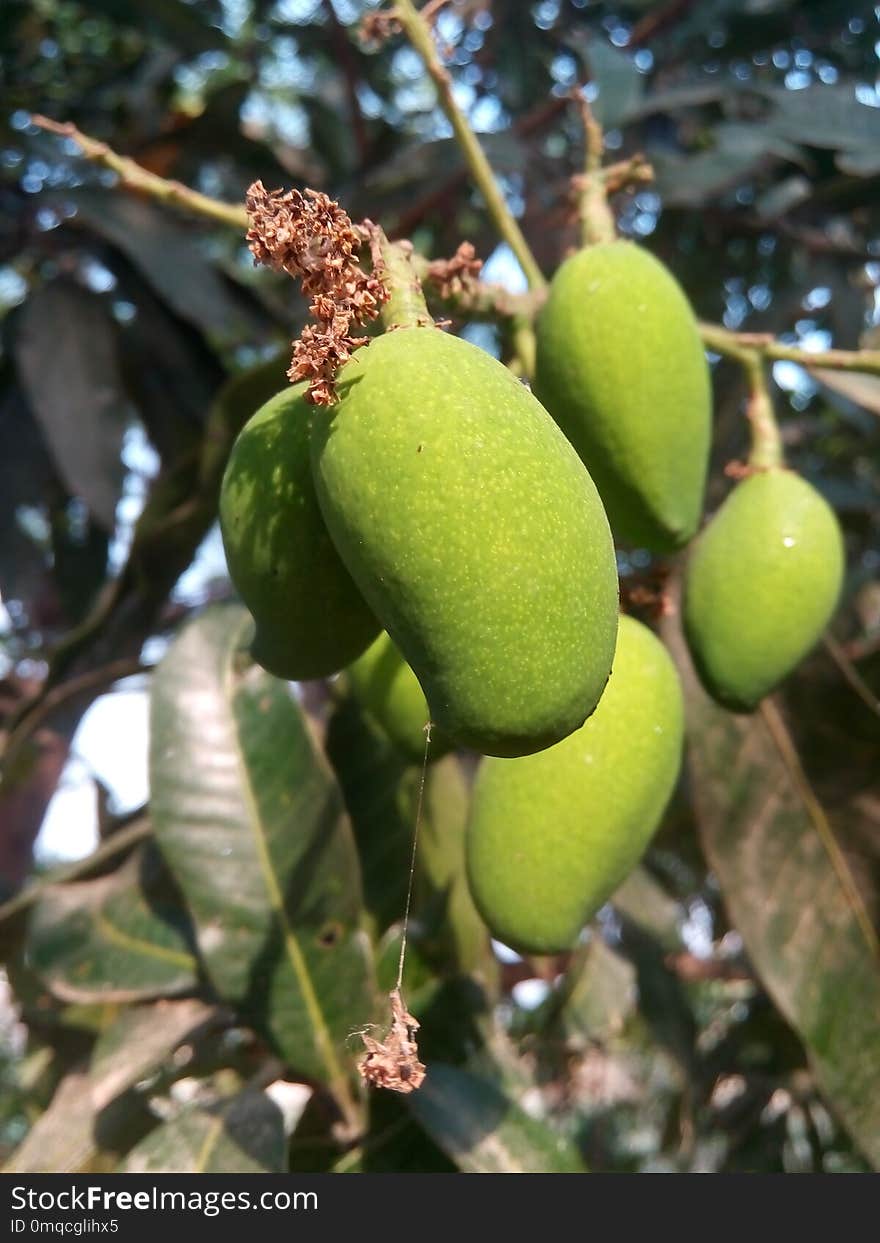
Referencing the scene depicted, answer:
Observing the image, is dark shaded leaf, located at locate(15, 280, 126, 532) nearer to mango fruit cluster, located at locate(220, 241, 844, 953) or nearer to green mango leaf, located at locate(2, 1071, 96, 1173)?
green mango leaf, located at locate(2, 1071, 96, 1173)

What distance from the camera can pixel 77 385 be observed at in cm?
211

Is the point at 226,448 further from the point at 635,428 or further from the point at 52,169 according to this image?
the point at 52,169

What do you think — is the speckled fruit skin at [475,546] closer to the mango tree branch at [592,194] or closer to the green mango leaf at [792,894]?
the mango tree branch at [592,194]

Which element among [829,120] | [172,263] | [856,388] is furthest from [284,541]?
[829,120]

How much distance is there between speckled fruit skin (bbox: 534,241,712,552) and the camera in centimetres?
96

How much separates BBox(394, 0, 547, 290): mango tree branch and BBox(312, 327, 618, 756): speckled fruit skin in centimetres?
47

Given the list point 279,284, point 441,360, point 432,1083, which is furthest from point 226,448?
point 279,284

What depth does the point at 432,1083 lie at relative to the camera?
1.26m

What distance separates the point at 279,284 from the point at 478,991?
2032 millimetres

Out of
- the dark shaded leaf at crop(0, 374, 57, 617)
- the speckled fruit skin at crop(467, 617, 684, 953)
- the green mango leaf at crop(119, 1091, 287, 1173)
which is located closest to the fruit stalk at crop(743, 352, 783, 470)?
the speckled fruit skin at crop(467, 617, 684, 953)

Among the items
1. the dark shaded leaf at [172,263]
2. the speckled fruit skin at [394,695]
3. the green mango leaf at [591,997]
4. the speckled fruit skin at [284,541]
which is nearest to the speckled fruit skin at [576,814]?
the speckled fruit skin at [394,695]

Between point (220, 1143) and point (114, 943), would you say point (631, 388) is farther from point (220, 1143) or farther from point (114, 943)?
point (114, 943)

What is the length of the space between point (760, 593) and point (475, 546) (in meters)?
0.49

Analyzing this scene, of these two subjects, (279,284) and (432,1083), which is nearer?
(432,1083)
